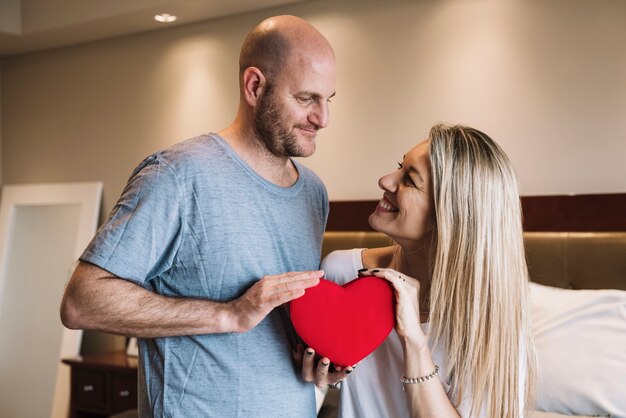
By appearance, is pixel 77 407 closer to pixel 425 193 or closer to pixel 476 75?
pixel 476 75

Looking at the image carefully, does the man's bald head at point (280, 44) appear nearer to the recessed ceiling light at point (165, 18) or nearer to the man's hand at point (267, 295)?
the man's hand at point (267, 295)

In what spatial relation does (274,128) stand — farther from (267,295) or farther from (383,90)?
(383,90)

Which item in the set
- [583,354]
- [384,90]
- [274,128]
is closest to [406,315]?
[274,128]

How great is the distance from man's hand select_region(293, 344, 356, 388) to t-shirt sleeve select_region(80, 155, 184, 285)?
0.33m

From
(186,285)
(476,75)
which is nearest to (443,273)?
(186,285)

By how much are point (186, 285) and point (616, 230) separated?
1844 mm

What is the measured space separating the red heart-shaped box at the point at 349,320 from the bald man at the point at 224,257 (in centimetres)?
7

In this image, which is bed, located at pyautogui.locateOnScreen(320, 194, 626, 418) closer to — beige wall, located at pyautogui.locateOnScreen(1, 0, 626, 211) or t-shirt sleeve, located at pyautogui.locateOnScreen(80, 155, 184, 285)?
beige wall, located at pyautogui.locateOnScreen(1, 0, 626, 211)

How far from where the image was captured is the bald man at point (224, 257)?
4.54 feet

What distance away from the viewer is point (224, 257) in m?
1.48

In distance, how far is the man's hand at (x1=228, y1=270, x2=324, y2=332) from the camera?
1372 mm

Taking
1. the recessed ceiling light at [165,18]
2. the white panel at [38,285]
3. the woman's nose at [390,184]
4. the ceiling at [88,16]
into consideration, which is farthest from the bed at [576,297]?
the white panel at [38,285]

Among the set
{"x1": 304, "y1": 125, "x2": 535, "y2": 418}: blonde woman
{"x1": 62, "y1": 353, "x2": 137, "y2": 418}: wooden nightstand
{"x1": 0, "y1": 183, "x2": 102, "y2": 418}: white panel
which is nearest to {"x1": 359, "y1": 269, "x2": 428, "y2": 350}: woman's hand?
{"x1": 304, "y1": 125, "x2": 535, "y2": 418}: blonde woman

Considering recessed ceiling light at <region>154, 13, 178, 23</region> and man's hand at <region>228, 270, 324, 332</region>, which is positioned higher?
recessed ceiling light at <region>154, 13, 178, 23</region>
